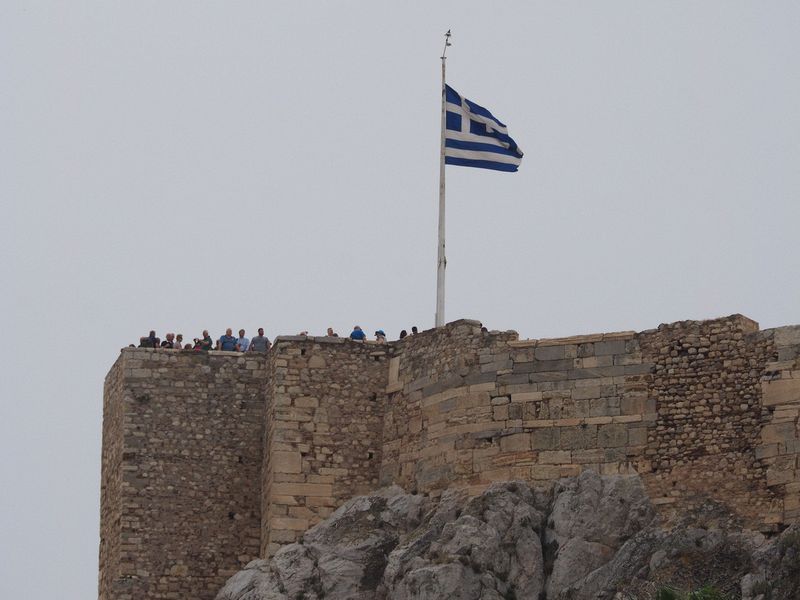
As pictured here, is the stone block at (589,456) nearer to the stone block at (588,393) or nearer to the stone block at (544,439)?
the stone block at (544,439)

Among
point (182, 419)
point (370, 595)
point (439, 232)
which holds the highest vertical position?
point (439, 232)

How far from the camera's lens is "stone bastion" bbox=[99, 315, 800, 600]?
4434cm

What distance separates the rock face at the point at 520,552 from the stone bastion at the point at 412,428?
1.94 ft

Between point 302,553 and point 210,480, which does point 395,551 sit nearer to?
point 302,553

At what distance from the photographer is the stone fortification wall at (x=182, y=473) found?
48969mm

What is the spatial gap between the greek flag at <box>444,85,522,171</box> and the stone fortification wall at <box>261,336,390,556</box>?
4415 millimetres

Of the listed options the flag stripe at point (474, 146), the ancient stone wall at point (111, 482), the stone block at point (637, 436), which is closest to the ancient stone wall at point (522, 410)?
the stone block at point (637, 436)

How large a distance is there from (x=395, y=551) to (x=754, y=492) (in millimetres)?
6967

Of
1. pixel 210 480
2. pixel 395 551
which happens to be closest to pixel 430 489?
pixel 395 551

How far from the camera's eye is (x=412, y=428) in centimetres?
4819

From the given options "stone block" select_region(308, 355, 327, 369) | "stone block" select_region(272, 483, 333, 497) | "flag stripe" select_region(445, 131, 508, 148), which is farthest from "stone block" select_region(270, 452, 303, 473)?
"flag stripe" select_region(445, 131, 508, 148)

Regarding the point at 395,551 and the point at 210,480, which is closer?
the point at 395,551

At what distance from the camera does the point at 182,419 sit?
49812mm

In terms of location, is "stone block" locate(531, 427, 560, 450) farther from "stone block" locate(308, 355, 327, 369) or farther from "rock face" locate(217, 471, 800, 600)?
"stone block" locate(308, 355, 327, 369)
